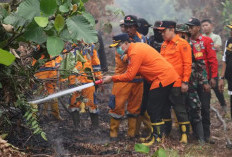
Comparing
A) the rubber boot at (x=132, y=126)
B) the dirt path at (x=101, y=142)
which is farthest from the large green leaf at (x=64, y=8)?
the rubber boot at (x=132, y=126)

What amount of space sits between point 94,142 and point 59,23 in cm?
361

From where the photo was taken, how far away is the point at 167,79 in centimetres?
586

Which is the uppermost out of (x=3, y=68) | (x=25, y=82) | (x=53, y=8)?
(x=53, y=8)

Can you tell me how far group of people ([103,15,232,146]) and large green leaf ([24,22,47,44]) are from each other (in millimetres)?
2966

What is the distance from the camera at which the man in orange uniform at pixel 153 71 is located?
5.61 m

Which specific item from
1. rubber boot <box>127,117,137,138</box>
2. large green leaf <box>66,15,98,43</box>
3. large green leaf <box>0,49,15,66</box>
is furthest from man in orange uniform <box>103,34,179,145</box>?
large green leaf <box>0,49,15,66</box>

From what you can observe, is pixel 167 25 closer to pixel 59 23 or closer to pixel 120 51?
pixel 120 51

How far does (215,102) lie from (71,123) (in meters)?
4.85

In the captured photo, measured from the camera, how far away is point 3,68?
301 cm

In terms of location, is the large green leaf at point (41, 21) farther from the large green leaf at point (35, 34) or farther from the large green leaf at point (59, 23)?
the large green leaf at point (35, 34)

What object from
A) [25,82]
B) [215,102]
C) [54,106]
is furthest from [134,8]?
[25,82]

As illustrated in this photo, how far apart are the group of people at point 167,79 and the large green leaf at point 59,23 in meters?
3.03

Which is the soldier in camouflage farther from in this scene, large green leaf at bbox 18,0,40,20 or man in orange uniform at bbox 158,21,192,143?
large green leaf at bbox 18,0,40,20

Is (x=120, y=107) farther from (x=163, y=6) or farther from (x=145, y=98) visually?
(x=163, y=6)
